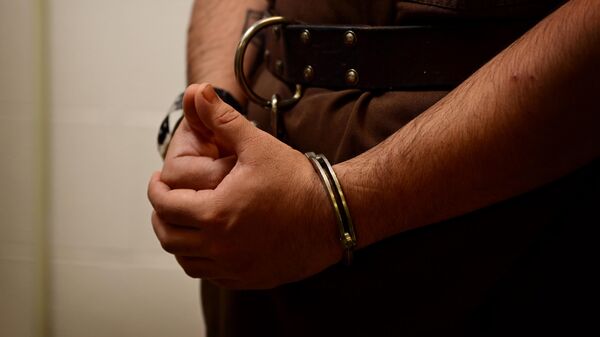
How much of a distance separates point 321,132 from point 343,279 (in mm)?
159

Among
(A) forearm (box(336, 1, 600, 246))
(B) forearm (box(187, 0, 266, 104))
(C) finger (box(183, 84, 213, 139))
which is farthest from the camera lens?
(B) forearm (box(187, 0, 266, 104))

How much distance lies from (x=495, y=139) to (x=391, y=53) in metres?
0.15

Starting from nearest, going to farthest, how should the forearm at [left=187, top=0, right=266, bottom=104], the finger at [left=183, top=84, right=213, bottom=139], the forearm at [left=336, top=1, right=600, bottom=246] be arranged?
the forearm at [left=336, top=1, right=600, bottom=246] < the finger at [left=183, top=84, right=213, bottom=139] < the forearm at [left=187, top=0, right=266, bottom=104]

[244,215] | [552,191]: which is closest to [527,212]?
[552,191]

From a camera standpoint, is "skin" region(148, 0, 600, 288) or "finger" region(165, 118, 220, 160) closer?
"skin" region(148, 0, 600, 288)

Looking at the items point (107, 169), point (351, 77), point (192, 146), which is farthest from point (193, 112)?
point (107, 169)

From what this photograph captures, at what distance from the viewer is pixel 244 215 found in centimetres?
53

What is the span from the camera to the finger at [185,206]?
1.76ft

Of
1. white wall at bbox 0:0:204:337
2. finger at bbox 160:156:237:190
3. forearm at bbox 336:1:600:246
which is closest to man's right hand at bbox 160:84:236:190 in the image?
finger at bbox 160:156:237:190

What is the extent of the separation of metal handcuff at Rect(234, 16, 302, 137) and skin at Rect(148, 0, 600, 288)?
9 cm

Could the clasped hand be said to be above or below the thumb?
below

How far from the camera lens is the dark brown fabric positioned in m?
0.57

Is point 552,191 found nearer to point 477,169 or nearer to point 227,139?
point 477,169

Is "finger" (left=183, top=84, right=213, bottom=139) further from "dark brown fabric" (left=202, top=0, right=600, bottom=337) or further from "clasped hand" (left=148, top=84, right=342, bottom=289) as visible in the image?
"dark brown fabric" (left=202, top=0, right=600, bottom=337)
